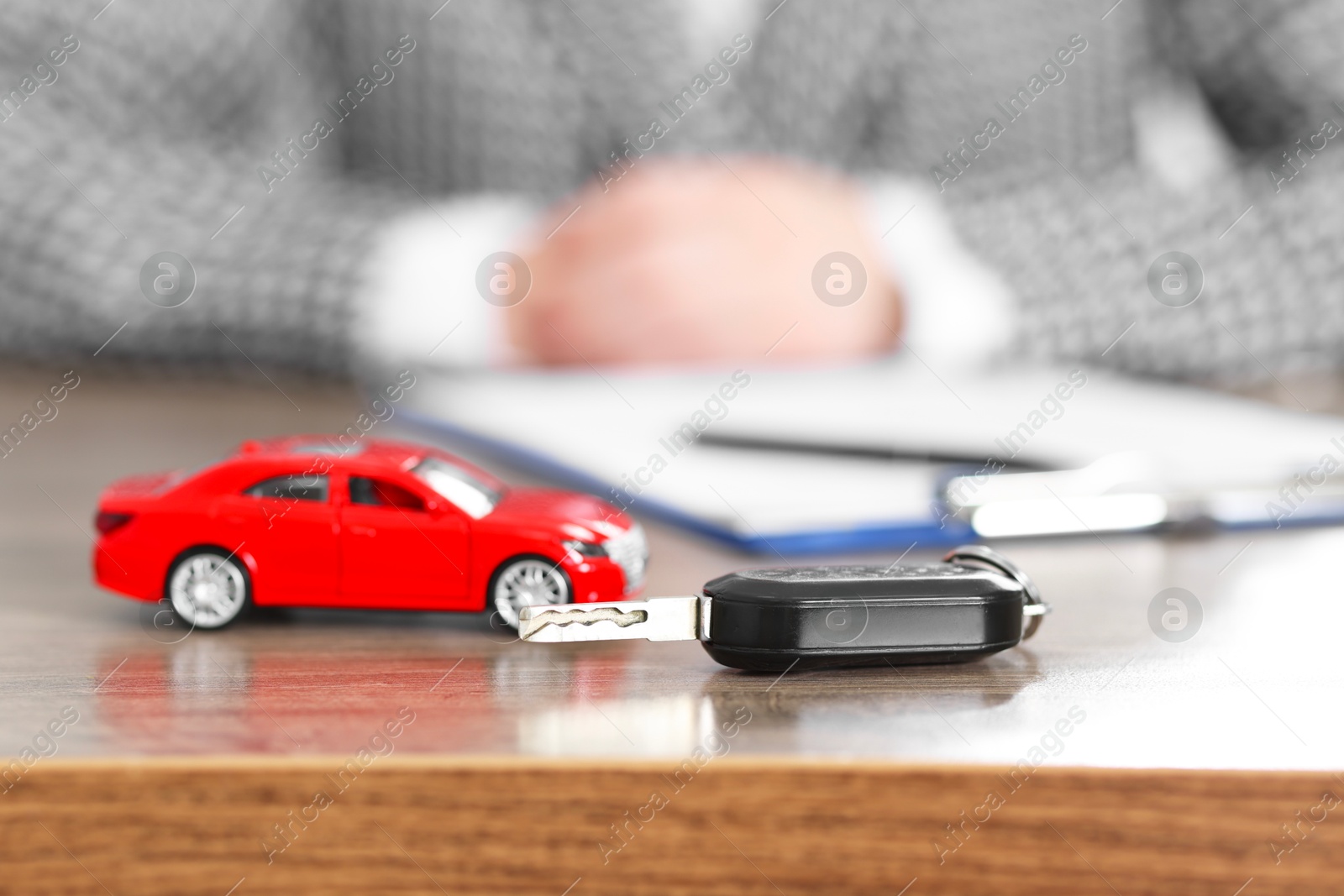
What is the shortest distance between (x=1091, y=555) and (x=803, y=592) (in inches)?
9.7

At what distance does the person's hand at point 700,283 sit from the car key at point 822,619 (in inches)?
34.5

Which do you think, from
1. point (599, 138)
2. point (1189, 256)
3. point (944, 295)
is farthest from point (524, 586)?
point (599, 138)

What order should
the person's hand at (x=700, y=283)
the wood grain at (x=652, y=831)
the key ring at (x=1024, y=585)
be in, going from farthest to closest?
1. the person's hand at (x=700, y=283)
2. the key ring at (x=1024, y=585)
3. the wood grain at (x=652, y=831)

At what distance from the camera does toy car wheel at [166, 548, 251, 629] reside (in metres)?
0.45

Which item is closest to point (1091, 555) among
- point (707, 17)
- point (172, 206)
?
point (172, 206)

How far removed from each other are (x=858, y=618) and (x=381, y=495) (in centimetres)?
19

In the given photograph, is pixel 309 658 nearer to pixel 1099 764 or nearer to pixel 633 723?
pixel 633 723

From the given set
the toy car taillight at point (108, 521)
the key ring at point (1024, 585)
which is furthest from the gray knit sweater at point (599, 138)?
the key ring at point (1024, 585)

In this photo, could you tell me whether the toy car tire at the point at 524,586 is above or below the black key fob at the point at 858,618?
above

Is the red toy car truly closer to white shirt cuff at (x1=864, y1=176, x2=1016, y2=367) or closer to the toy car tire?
the toy car tire

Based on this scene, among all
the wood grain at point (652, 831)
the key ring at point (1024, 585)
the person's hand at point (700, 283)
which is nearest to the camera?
the wood grain at point (652, 831)

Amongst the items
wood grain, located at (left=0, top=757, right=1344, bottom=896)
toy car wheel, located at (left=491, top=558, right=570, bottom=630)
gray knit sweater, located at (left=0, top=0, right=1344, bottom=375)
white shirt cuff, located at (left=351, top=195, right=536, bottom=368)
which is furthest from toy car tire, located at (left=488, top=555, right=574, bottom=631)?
gray knit sweater, located at (left=0, top=0, right=1344, bottom=375)

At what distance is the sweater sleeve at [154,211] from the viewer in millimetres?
1397

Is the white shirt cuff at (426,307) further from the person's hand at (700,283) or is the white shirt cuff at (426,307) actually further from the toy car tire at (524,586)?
the toy car tire at (524,586)
